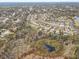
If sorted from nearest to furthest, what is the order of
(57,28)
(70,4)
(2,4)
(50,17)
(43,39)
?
(43,39)
(57,28)
(50,17)
(2,4)
(70,4)

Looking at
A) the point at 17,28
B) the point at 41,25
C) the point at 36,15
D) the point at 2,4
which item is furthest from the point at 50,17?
the point at 2,4

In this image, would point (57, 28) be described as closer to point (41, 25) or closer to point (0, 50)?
point (41, 25)

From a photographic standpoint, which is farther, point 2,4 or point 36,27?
point 2,4

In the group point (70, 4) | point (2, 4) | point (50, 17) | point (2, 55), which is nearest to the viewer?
point (2, 55)

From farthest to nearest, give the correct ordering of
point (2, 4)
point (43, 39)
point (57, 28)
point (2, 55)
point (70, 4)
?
point (70, 4)
point (2, 4)
point (57, 28)
point (43, 39)
point (2, 55)

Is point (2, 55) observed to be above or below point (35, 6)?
below

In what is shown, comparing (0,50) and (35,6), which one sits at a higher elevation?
(35,6)

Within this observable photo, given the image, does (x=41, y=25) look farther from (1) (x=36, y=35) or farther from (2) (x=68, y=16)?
(2) (x=68, y=16)

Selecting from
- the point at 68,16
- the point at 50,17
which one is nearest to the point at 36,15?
the point at 50,17

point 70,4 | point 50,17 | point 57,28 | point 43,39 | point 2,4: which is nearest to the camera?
point 43,39
